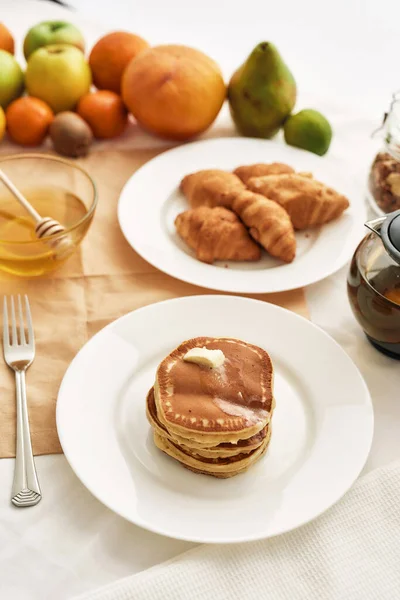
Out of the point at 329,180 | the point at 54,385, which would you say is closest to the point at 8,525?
the point at 54,385

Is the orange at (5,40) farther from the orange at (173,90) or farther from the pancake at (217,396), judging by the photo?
the pancake at (217,396)

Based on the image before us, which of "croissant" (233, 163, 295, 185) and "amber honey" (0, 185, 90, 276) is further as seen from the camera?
"croissant" (233, 163, 295, 185)

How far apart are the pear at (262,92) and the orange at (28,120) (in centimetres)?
49

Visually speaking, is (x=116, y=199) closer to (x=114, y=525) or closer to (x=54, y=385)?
(x=54, y=385)

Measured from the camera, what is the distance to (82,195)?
55.6 inches

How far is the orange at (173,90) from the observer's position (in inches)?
63.2

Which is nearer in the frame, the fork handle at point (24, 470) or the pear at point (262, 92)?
the fork handle at point (24, 470)

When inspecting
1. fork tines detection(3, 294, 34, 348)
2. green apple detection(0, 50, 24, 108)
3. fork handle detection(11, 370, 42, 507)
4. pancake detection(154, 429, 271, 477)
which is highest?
green apple detection(0, 50, 24, 108)

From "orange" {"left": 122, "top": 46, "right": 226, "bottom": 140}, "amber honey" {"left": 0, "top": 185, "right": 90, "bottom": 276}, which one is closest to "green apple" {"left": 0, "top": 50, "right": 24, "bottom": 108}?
"orange" {"left": 122, "top": 46, "right": 226, "bottom": 140}

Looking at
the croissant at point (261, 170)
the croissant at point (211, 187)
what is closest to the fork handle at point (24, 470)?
the croissant at point (211, 187)

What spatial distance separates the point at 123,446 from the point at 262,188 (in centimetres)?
70

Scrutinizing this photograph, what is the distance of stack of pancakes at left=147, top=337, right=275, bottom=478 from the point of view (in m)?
0.87

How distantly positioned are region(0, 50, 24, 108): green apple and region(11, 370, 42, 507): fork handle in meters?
0.99

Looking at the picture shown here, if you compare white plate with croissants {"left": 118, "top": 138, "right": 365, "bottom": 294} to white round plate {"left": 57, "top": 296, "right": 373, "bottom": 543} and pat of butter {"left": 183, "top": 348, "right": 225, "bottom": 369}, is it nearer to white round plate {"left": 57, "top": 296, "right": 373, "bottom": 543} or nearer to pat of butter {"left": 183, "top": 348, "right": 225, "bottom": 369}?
white round plate {"left": 57, "top": 296, "right": 373, "bottom": 543}
